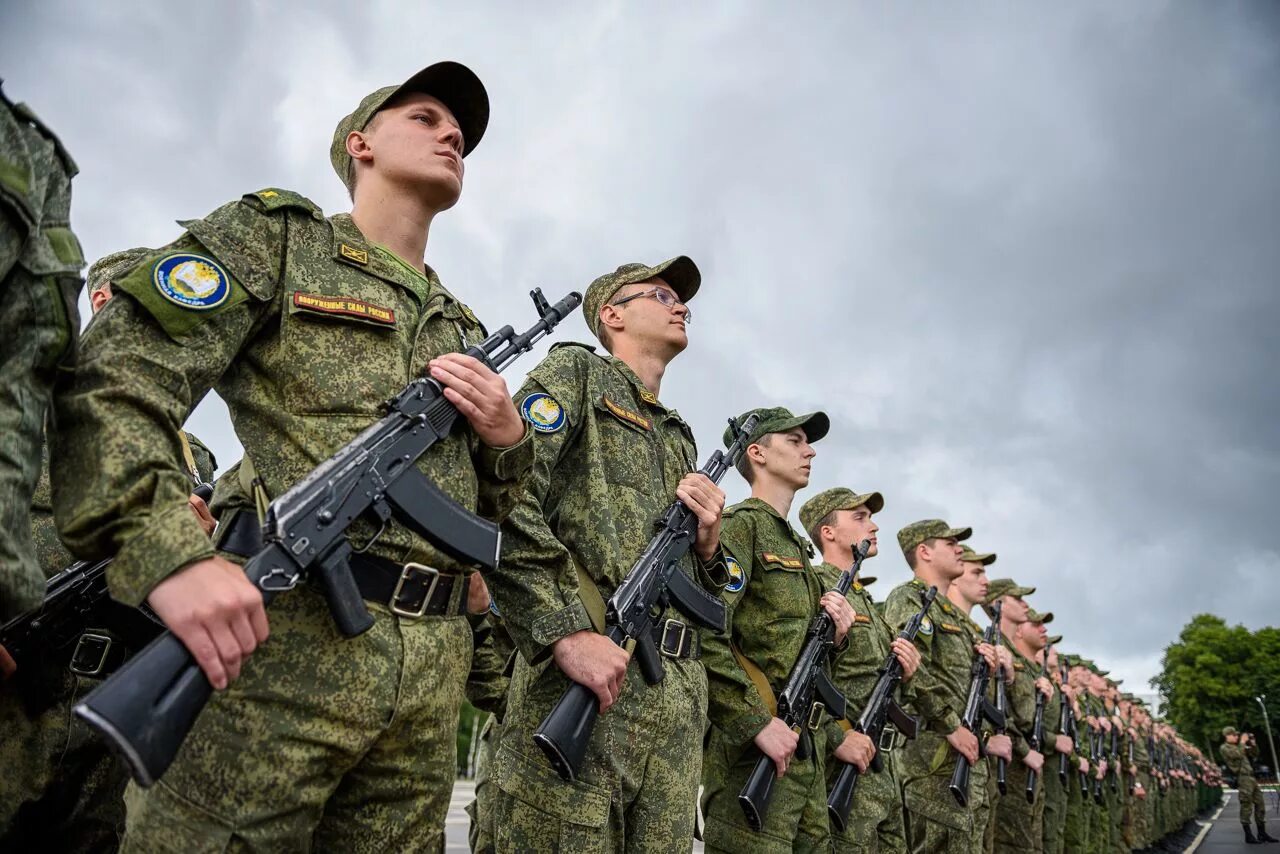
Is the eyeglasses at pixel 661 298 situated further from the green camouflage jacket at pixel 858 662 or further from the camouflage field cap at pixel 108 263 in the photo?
the green camouflage jacket at pixel 858 662

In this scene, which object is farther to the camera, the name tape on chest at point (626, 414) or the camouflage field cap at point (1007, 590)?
the camouflage field cap at point (1007, 590)

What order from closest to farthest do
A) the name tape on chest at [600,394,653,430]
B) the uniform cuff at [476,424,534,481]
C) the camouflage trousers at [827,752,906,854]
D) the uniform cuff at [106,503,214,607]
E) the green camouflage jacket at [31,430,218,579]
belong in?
the uniform cuff at [106,503,214,607] → the uniform cuff at [476,424,534,481] → the green camouflage jacket at [31,430,218,579] → the name tape on chest at [600,394,653,430] → the camouflage trousers at [827,752,906,854]

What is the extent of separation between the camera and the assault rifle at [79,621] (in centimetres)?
296

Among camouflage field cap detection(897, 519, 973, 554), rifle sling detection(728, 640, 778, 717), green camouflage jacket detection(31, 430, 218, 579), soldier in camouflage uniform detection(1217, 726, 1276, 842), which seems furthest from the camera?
soldier in camouflage uniform detection(1217, 726, 1276, 842)

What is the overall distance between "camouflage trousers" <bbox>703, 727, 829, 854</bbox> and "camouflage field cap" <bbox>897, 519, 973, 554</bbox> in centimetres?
450

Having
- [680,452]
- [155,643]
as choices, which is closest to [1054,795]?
[680,452]

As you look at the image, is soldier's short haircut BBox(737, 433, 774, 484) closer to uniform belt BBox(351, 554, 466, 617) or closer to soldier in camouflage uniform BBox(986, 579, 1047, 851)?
uniform belt BBox(351, 554, 466, 617)

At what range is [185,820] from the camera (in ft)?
6.38

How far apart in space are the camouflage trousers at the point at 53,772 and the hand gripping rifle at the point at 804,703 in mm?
2715

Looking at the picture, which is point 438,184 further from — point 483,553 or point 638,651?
point 638,651

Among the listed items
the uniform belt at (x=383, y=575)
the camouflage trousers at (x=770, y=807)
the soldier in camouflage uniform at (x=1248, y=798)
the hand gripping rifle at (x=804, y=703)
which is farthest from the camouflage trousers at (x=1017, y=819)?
the soldier in camouflage uniform at (x=1248, y=798)

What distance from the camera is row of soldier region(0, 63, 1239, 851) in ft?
6.11

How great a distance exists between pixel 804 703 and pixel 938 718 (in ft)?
10.5

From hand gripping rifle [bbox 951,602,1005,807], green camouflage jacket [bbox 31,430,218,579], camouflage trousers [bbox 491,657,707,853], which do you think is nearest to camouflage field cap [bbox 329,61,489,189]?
green camouflage jacket [bbox 31,430,218,579]
